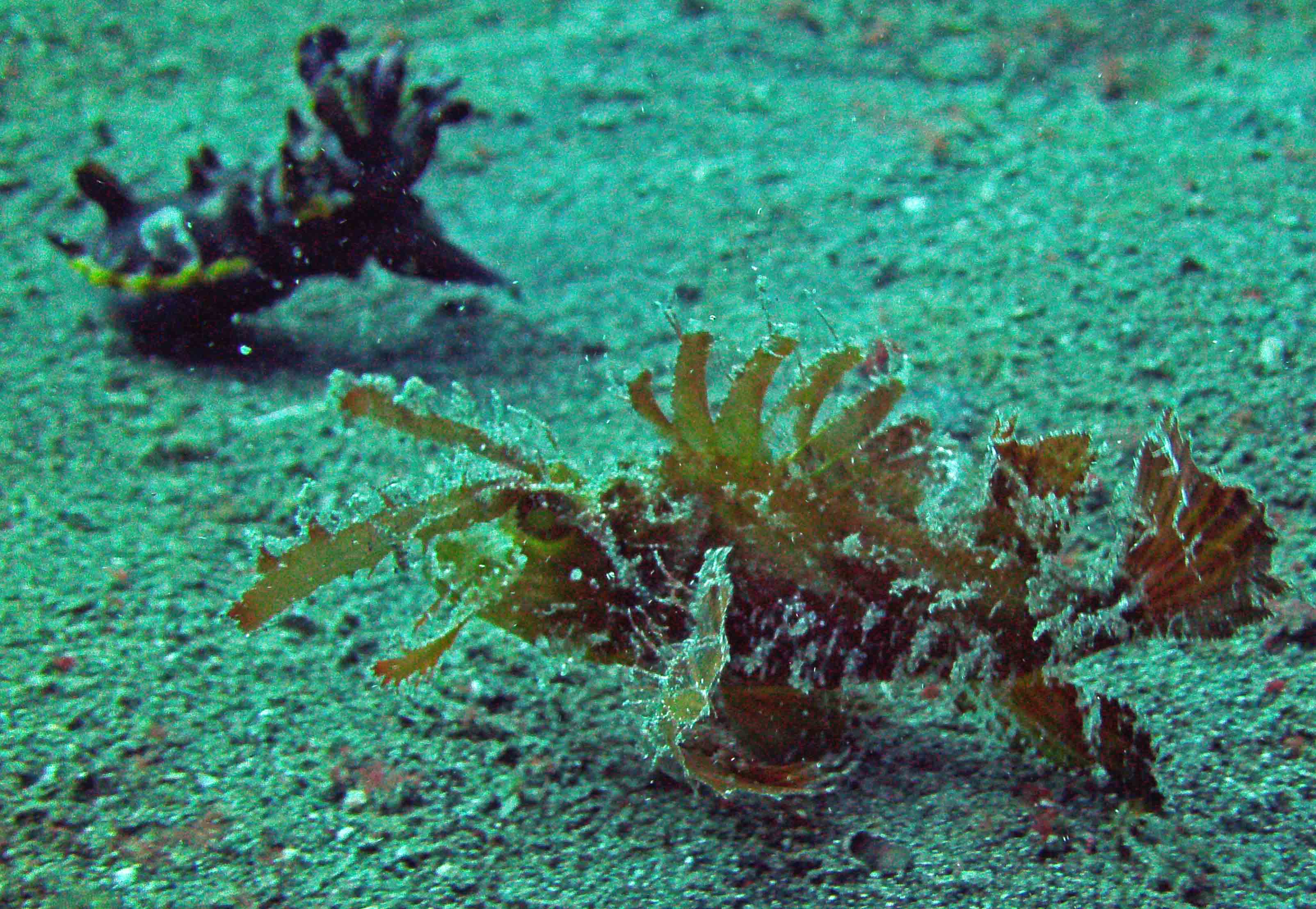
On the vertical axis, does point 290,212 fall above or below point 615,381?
above

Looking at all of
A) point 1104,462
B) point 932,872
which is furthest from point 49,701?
point 1104,462

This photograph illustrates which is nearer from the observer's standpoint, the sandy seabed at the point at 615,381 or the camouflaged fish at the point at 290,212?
the sandy seabed at the point at 615,381

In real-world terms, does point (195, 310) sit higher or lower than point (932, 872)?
higher

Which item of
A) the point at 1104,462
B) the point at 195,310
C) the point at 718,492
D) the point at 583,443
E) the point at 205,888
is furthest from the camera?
the point at 195,310

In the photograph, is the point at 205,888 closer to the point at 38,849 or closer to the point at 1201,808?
the point at 38,849

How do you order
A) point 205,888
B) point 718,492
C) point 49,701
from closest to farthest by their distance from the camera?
point 205,888, point 718,492, point 49,701

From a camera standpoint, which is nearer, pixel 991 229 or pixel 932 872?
pixel 932 872

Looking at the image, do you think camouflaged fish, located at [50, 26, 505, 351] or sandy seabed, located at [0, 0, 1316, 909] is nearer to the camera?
sandy seabed, located at [0, 0, 1316, 909]

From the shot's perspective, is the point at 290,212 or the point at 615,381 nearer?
the point at 615,381
